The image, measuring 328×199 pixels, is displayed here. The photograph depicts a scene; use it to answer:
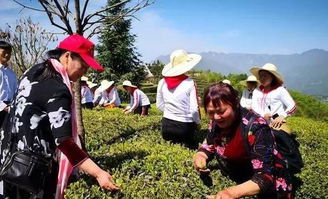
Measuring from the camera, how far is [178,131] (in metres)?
6.56

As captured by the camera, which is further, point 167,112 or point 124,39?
point 124,39

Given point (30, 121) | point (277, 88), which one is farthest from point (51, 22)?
point (277, 88)

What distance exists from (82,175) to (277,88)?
13.8 ft

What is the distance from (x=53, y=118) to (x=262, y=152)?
1512 millimetres

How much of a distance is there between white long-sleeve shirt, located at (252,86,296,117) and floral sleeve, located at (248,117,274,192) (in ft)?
12.8

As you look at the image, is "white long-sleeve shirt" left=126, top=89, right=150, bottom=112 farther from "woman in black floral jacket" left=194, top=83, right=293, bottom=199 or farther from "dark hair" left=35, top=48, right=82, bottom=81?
"woman in black floral jacket" left=194, top=83, right=293, bottom=199

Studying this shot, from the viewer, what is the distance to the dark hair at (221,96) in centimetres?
285

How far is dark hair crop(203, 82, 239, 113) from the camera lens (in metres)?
2.85

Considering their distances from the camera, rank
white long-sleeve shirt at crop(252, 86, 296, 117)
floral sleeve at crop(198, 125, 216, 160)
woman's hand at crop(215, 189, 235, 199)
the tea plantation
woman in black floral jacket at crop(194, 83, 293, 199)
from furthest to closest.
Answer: white long-sleeve shirt at crop(252, 86, 296, 117) → the tea plantation → floral sleeve at crop(198, 125, 216, 160) → woman in black floral jacket at crop(194, 83, 293, 199) → woman's hand at crop(215, 189, 235, 199)

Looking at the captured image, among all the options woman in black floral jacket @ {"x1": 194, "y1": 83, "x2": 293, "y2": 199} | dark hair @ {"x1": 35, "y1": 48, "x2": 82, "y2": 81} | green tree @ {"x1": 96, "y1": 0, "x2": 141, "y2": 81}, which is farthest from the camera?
green tree @ {"x1": 96, "y1": 0, "x2": 141, "y2": 81}

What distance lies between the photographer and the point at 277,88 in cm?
691

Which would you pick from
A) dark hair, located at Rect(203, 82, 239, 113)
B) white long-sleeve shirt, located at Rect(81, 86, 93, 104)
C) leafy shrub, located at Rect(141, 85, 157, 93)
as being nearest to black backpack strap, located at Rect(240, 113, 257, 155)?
dark hair, located at Rect(203, 82, 239, 113)

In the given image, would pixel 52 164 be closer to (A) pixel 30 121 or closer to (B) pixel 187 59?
(A) pixel 30 121

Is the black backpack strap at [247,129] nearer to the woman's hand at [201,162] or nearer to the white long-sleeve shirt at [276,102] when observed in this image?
the woman's hand at [201,162]
